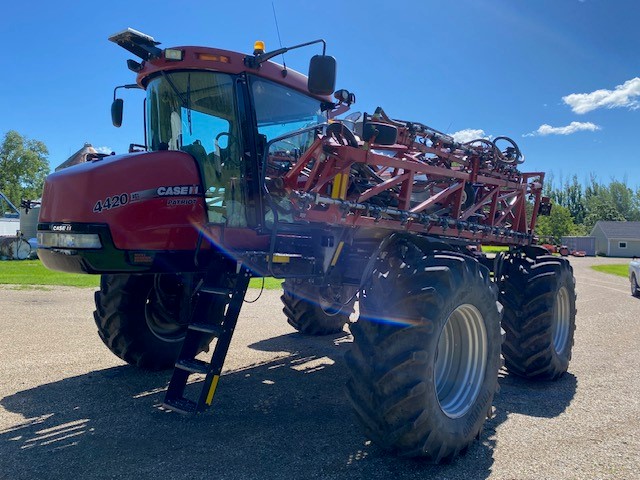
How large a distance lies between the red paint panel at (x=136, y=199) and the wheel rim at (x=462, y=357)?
7.47 ft

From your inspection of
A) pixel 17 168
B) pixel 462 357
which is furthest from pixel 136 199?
pixel 17 168

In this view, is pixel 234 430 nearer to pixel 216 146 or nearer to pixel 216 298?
pixel 216 298

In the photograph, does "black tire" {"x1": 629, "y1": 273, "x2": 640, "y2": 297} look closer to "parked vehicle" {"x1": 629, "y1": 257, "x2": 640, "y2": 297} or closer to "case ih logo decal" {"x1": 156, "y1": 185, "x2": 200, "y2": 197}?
"parked vehicle" {"x1": 629, "y1": 257, "x2": 640, "y2": 297}

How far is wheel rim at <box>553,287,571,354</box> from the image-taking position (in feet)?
21.0

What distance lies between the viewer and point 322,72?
3.80 meters

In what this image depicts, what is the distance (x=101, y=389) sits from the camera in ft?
16.9

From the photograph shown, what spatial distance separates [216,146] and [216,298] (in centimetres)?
128

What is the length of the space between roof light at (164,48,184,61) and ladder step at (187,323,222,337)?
218cm

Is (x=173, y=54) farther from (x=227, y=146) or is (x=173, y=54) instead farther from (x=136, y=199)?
(x=136, y=199)

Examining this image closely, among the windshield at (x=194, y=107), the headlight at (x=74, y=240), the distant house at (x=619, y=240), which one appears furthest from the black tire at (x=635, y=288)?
the distant house at (x=619, y=240)

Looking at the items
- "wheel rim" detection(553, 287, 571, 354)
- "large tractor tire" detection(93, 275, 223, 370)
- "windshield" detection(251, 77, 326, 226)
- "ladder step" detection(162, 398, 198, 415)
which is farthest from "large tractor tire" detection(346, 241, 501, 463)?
"wheel rim" detection(553, 287, 571, 354)

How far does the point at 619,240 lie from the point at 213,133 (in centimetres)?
7284

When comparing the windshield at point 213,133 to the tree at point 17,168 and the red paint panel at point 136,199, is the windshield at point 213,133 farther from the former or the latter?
the tree at point 17,168

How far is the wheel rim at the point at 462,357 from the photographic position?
4227 mm
